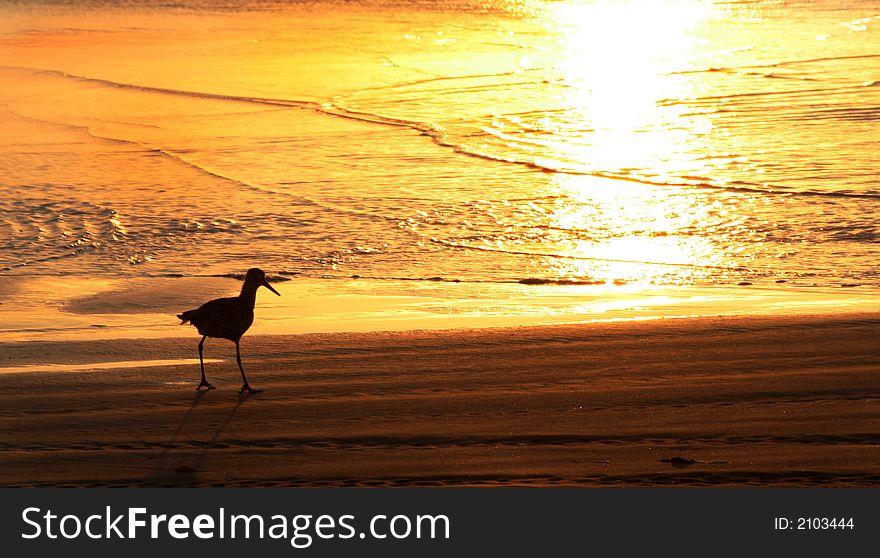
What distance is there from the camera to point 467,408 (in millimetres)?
6117

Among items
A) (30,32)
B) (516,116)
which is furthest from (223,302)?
(30,32)

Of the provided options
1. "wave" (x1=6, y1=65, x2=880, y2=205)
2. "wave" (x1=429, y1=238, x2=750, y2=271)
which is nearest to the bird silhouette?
"wave" (x1=429, y1=238, x2=750, y2=271)

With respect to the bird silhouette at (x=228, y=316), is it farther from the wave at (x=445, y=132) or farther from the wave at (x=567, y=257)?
the wave at (x=445, y=132)

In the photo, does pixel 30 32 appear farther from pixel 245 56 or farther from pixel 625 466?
pixel 625 466

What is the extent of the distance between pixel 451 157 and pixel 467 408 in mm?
9681

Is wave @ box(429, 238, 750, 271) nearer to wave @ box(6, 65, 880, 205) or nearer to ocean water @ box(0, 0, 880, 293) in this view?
ocean water @ box(0, 0, 880, 293)

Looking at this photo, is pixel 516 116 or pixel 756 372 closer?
pixel 756 372

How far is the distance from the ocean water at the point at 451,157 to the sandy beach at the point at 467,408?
99.8 inches

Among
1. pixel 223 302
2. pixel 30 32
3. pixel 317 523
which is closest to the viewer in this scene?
pixel 317 523

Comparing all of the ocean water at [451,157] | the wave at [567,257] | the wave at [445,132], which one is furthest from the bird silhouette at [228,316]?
the wave at [445,132]

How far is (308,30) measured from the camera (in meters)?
32.7

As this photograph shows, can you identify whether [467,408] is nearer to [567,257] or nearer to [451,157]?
[567,257]

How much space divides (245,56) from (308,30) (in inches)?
238

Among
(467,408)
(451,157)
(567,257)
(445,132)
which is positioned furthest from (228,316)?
(445,132)
